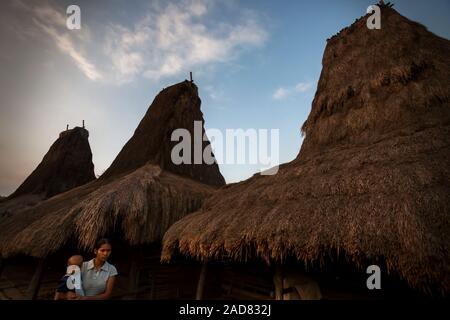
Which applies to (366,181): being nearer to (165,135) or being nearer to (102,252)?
(102,252)

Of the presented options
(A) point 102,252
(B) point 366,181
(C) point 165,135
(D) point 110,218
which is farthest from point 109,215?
(B) point 366,181

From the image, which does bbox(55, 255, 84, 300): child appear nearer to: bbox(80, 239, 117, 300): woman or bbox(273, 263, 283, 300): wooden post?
bbox(80, 239, 117, 300): woman

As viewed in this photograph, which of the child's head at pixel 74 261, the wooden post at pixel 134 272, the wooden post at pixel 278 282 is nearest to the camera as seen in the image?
the child's head at pixel 74 261

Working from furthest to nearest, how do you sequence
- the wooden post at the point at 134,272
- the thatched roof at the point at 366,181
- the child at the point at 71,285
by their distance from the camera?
the wooden post at the point at 134,272 < the thatched roof at the point at 366,181 < the child at the point at 71,285

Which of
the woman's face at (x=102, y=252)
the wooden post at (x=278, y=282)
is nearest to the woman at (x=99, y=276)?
the woman's face at (x=102, y=252)

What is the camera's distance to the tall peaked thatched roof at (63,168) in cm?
1759

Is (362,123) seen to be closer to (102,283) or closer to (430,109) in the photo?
(430,109)

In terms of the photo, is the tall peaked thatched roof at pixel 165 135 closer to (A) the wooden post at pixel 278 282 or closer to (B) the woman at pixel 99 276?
(A) the wooden post at pixel 278 282

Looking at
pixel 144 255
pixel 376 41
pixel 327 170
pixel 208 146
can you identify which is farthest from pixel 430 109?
pixel 208 146

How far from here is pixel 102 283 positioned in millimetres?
3324

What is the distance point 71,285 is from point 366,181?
4251 mm

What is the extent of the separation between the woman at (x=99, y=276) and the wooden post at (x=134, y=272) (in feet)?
15.1

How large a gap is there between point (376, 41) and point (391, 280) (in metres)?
6.53

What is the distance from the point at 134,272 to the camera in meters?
7.73
